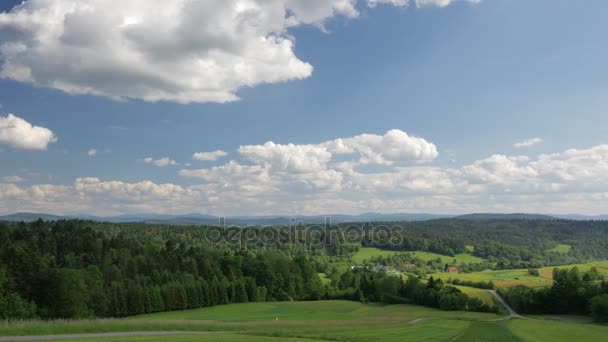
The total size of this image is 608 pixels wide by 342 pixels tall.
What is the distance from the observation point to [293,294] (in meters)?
112

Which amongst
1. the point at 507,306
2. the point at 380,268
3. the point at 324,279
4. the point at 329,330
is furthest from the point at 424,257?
the point at 329,330

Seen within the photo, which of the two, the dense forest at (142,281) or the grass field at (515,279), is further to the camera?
the grass field at (515,279)

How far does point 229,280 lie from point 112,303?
31.4m

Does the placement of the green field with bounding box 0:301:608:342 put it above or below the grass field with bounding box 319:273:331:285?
above

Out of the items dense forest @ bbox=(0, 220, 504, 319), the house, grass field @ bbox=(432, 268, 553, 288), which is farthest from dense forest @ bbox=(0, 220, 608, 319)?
the house

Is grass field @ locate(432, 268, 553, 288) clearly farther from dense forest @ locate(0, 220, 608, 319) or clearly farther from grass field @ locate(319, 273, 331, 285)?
grass field @ locate(319, 273, 331, 285)

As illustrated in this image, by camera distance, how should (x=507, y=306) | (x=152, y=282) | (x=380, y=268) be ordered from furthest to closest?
(x=380, y=268) < (x=507, y=306) < (x=152, y=282)

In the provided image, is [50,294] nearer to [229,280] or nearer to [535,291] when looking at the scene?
[229,280]

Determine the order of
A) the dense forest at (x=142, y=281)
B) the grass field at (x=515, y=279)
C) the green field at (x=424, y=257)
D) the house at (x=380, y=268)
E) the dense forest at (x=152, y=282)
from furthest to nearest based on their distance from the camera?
the green field at (x=424, y=257)
the house at (x=380, y=268)
the grass field at (x=515, y=279)
the dense forest at (x=152, y=282)
the dense forest at (x=142, y=281)

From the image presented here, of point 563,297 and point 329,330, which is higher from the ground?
point 329,330

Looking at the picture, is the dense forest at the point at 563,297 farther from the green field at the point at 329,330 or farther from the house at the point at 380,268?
the house at the point at 380,268

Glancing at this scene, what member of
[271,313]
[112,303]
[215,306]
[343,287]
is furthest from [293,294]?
[112,303]

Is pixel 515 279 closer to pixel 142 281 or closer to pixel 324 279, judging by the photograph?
pixel 324 279

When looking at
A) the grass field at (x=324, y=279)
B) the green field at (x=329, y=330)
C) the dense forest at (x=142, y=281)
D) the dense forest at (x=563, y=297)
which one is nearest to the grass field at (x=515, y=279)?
the dense forest at (x=563, y=297)
